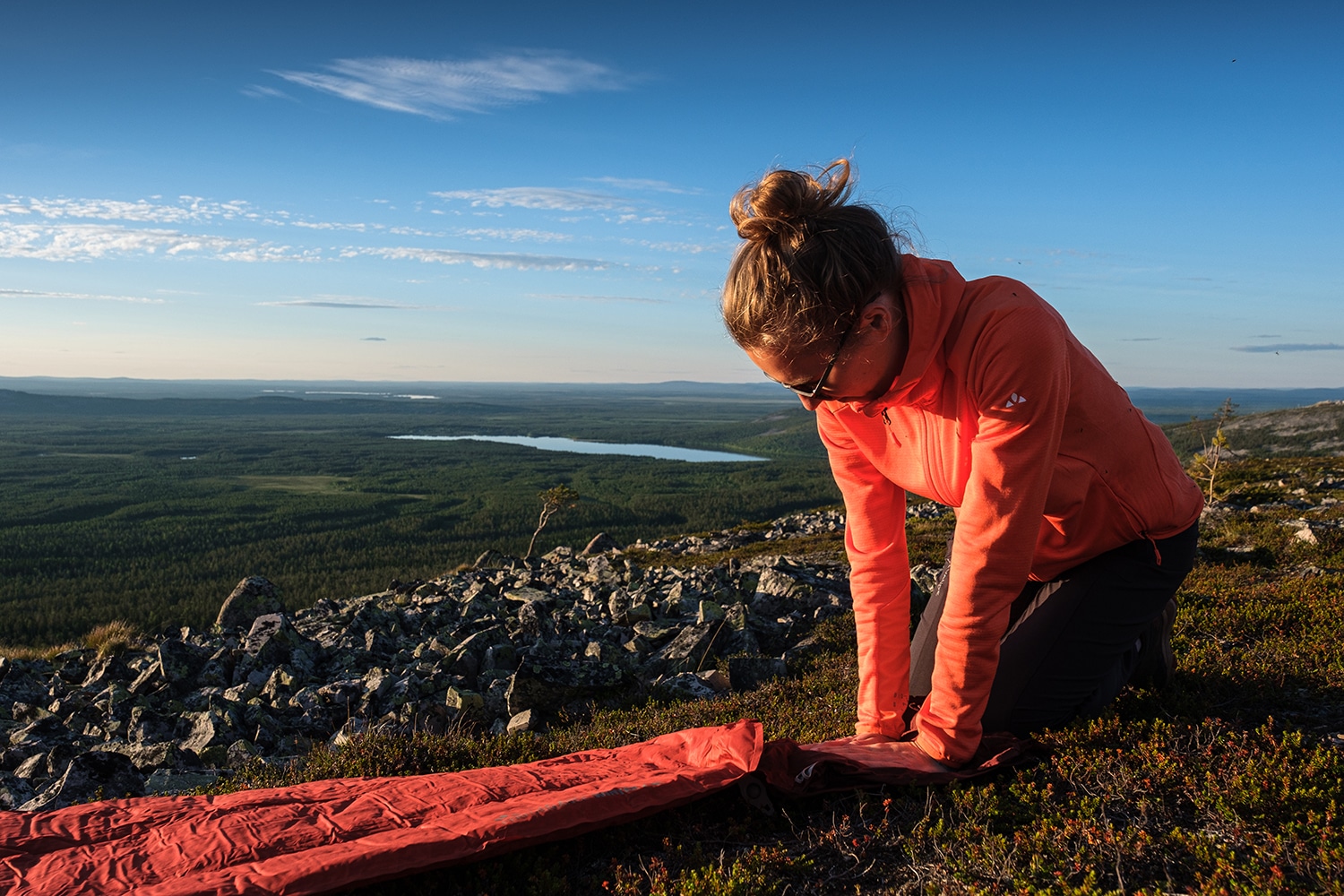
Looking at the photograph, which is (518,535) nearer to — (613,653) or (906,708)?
(613,653)

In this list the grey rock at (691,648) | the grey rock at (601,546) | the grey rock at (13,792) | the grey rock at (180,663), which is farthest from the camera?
the grey rock at (601,546)

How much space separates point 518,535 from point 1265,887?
63226 mm

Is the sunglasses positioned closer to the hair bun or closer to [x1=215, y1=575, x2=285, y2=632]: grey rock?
the hair bun

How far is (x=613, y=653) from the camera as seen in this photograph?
7820mm

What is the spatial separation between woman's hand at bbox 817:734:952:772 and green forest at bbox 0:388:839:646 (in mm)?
17152

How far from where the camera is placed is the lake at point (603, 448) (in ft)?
461

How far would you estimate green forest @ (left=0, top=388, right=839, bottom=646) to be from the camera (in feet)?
148

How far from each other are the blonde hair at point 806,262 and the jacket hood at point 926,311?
8cm

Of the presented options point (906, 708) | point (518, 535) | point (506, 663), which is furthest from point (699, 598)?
point (518, 535)

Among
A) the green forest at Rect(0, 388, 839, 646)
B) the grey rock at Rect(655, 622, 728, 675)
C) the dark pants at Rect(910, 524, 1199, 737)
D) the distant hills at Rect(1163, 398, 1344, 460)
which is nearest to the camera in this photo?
the dark pants at Rect(910, 524, 1199, 737)

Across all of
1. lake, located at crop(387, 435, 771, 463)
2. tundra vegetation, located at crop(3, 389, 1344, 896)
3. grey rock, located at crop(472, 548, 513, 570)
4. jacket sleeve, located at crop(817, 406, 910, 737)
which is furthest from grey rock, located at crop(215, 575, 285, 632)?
lake, located at crop(387, 435, 771, 463)

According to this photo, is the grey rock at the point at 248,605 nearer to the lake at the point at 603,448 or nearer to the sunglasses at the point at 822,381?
the sunglasses at the point at 822,381

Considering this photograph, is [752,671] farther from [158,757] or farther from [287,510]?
[287,510]

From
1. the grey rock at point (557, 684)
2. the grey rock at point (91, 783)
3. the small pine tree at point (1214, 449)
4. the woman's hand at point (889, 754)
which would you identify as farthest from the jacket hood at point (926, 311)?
the small pine tree at point (1214, 449)
